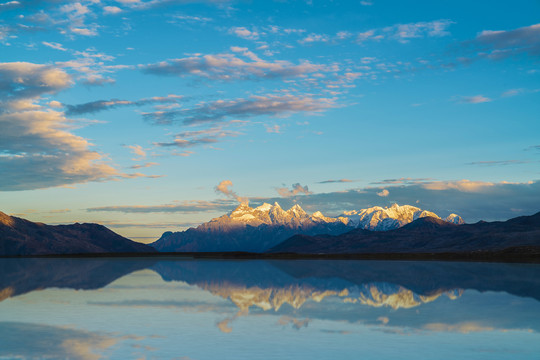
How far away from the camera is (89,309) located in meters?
41.7

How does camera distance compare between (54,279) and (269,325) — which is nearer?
(269,325)

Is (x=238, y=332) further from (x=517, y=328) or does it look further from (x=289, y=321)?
(x=517, y=328)

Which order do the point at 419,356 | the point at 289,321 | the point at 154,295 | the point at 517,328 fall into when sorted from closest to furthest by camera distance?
the point at 419,356 → the point at 517,328 → the point at 289,321 → the point at 154,295

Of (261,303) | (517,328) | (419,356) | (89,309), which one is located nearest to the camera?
(419,356)

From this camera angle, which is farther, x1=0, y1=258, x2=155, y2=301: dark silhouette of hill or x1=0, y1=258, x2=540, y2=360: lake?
x1=0, y1=258, x2=155, y2=301: dark silhouette of hill

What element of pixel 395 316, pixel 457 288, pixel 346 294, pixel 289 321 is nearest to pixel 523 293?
pixel 457 288

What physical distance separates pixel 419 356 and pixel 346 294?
29.3 metres

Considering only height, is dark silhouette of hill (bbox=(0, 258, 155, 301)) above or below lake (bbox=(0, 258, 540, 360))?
below

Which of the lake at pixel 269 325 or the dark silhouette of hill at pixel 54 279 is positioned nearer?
the lake at pixel 269 325

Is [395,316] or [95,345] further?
[395,316]

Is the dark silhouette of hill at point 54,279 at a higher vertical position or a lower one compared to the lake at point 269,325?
lower

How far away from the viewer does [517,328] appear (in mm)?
32656

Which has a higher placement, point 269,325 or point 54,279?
point 269,325

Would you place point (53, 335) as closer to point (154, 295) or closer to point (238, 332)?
point (238, 332)
